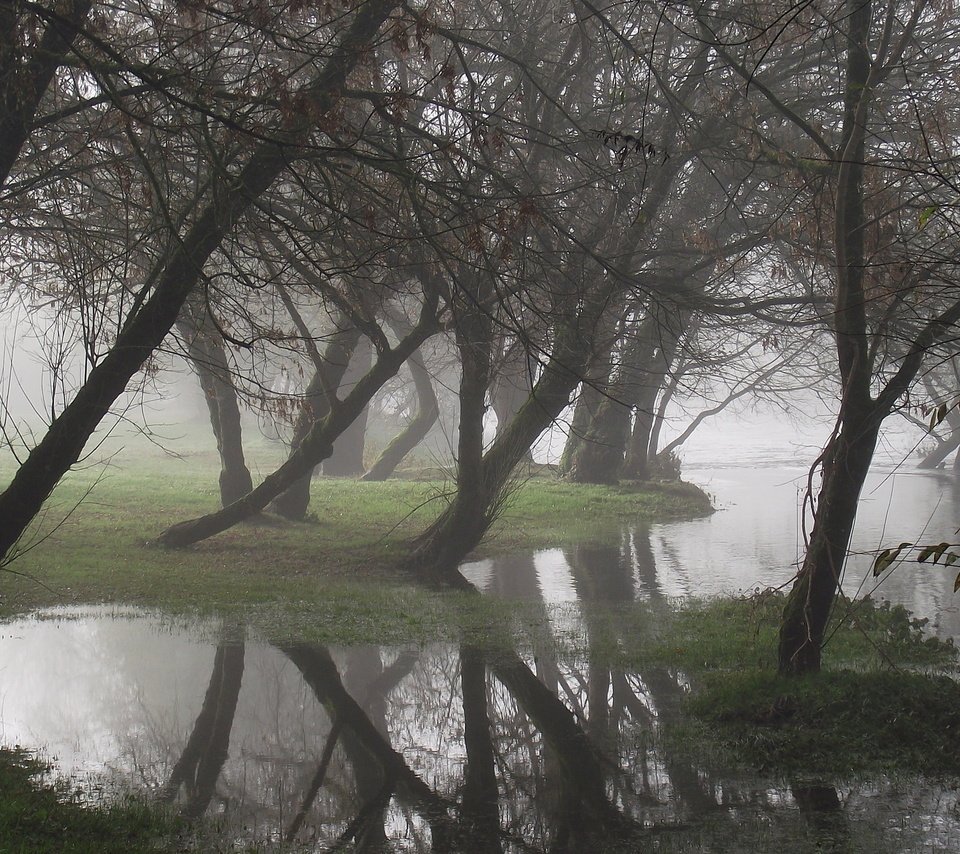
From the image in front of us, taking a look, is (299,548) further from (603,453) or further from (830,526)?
(603,453)

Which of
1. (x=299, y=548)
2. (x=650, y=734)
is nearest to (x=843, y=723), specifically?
(x=650, y=734)

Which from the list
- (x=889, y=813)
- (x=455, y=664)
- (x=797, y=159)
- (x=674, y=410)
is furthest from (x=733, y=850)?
(x=674, y=410)

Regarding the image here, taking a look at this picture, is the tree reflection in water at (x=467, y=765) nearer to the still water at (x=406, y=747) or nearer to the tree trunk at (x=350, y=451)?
the still water at (x=406, y=747)

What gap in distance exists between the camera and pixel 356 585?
14375mm

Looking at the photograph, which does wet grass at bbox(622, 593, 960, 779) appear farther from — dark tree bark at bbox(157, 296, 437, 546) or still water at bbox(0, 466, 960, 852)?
dark tree bark at bbox(157, 296, 437, 546)

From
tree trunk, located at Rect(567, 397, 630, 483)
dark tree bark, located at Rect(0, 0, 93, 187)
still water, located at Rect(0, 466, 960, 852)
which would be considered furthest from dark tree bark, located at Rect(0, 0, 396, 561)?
tree trunk, located at Rect(567, 397, 630, 483)

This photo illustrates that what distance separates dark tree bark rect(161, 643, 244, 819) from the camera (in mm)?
6359

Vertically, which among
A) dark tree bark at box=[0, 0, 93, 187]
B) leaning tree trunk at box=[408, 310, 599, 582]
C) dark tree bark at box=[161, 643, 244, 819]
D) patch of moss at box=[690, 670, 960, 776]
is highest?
dark tree bark at box=[0, 0, 93, 187]

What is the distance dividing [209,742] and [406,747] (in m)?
1.48

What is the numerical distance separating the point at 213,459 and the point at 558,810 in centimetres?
3714

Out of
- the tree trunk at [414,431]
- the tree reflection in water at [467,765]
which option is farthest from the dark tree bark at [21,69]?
the tree trunk at [414,431]

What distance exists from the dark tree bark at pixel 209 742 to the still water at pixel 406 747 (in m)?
0.02

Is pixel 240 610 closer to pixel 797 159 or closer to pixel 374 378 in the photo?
pixel 374 378

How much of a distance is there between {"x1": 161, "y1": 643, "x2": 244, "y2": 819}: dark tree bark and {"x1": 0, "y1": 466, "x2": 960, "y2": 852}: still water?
2 cm
